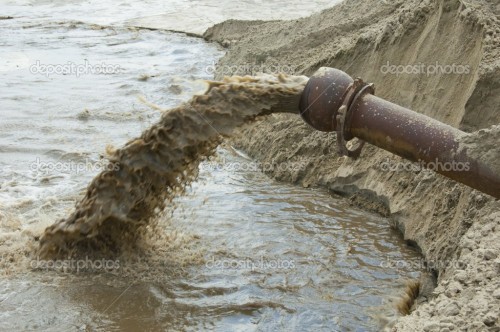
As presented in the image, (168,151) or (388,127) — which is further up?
(388,127)

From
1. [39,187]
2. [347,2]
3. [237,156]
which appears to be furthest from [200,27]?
[39,187]

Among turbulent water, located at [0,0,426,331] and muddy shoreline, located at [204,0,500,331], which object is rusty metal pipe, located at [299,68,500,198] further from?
turbulent water, located at [0,0,426,331]

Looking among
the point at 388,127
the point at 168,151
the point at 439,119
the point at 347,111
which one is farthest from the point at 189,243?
the point at 439,119

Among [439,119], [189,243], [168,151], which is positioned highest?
[439,119]

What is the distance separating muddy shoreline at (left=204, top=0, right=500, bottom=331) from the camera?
3320mm

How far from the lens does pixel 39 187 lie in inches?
245

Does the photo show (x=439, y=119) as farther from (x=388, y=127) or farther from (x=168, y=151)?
(x=168, y=151)

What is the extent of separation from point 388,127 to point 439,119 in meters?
1.71

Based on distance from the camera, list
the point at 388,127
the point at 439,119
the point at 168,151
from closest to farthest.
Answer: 1. the point at 388,127
2. the point at 168,151
3. the point at 439,119

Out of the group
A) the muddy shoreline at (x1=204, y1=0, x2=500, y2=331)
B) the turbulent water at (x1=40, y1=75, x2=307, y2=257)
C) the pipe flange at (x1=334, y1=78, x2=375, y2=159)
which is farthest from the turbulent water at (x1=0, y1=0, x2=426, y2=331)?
the pipe flange at (x1=334, y1=78, x2=375, y2=159)

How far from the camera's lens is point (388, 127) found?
12.2 ft

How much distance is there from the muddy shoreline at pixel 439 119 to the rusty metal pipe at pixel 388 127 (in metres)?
0.14

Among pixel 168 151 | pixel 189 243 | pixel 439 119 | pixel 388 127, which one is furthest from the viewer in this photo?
pixel 439 119

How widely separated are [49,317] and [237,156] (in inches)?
128
